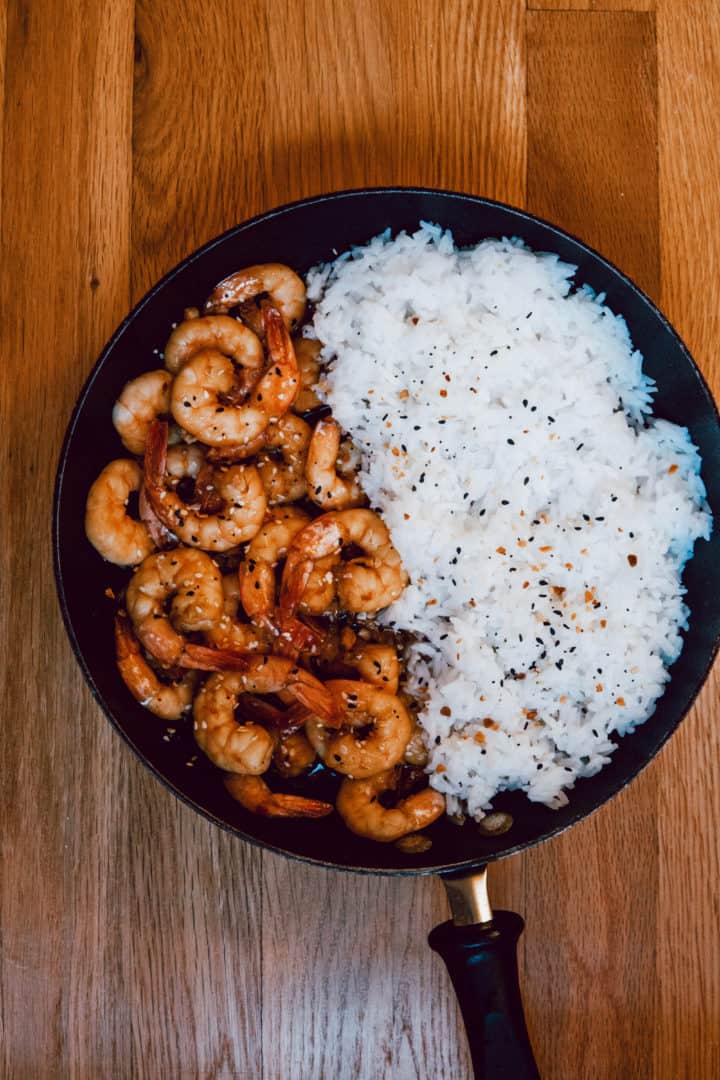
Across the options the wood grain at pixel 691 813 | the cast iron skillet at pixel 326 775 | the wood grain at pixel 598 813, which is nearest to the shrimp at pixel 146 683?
the cast iron skillet at pixel 326 775

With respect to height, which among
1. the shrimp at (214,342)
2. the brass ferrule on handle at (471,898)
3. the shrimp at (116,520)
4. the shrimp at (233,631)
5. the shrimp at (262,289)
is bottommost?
the brass ferrule on handle at (471,898)

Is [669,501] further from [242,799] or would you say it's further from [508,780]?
[242,799]

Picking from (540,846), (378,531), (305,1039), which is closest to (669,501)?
(378,531)

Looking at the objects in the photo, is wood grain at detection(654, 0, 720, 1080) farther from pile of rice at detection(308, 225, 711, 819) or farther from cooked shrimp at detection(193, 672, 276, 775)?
cooked shrimp at detection(193, 672, 276, 775)

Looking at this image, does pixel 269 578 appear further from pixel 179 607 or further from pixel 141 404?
pixel 141 404

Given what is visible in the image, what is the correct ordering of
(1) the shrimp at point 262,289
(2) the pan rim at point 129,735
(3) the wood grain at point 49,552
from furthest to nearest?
(3) the wood grain at point 49,552
(1) the shrimp at point 262,289
(2) the pan rim at point 129,735

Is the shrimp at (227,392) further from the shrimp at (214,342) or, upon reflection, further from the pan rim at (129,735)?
the pan rim at (129,735)
